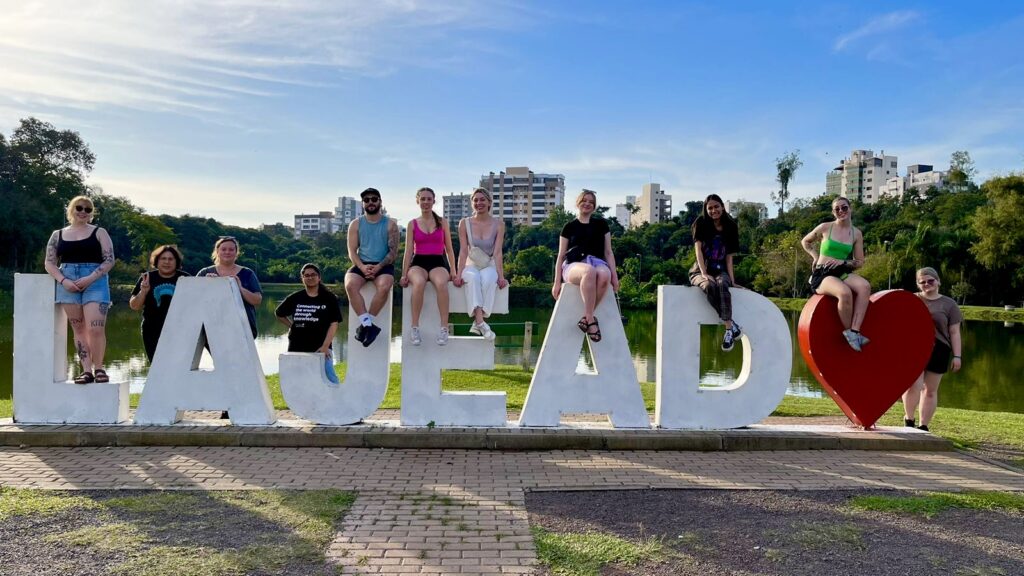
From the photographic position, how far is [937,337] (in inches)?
279

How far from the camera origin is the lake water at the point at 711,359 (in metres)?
14.3

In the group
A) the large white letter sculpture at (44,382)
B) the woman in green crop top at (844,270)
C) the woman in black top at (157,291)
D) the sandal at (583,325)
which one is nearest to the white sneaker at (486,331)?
the sandal at (583,325)

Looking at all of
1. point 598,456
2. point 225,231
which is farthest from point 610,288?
point 225,231

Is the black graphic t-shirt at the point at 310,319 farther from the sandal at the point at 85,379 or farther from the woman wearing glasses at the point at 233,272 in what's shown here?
the sandal at the point at 85,379

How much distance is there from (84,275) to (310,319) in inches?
86.2

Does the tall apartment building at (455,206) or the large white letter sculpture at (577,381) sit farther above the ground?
the tall apartment building at (455,206)

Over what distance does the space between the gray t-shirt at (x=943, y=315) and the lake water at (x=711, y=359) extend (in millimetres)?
6068

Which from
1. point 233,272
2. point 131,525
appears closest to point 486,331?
point 233,272

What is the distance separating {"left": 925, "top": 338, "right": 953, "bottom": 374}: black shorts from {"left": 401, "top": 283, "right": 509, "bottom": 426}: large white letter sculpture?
14.8 feet

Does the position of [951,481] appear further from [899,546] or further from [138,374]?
[138,374]

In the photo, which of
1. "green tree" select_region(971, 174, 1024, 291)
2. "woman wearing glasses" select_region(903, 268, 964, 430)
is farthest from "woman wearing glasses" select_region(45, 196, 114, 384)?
"green tree" select_region(971, 174, 1024, 291)

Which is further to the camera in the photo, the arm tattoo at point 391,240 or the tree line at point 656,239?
the tree line at point 656,239

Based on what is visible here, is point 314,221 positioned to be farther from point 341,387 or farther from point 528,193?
Result: point 341,387

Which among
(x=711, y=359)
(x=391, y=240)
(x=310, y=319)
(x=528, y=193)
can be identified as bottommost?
(x=711, y=359)
